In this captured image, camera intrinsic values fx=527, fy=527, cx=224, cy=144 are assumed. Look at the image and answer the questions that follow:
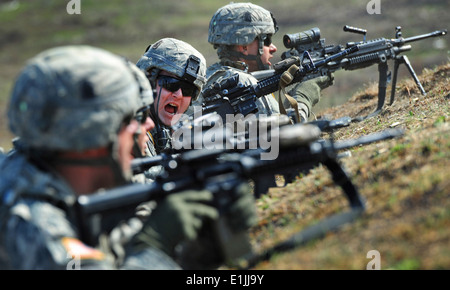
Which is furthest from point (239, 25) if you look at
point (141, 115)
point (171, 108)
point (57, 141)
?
point (57, 141)

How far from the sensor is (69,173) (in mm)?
3971

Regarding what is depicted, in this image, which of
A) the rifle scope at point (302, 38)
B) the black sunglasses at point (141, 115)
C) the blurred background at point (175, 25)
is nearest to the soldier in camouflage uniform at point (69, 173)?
the black sunglasses at point (141, 115)

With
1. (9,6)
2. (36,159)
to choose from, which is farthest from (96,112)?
(9,6)

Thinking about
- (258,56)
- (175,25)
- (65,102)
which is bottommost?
(65,102)

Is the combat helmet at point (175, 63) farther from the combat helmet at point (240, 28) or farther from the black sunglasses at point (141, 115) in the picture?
the black sunglasses at point (141, 115)

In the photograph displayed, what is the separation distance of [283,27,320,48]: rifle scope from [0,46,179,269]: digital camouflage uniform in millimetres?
6044

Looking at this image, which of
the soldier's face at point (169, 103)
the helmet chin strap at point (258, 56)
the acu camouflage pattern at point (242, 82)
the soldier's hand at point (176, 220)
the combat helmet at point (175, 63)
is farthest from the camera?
the helmet chin strap at point (258, 56)

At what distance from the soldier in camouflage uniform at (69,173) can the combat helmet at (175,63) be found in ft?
11.8

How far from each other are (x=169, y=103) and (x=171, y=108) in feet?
0.30

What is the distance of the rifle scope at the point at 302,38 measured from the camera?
9.47 metres

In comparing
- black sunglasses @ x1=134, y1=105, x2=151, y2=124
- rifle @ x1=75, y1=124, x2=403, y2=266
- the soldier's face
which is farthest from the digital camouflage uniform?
the soldier's face

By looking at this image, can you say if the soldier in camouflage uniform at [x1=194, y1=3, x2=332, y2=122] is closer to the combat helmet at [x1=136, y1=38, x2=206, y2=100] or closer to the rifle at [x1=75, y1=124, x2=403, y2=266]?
the combat helmet at [x1=136, y1=38, x2=206, y2=100]

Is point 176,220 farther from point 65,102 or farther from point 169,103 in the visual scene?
point 169,103

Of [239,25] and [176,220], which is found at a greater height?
[239,25]
